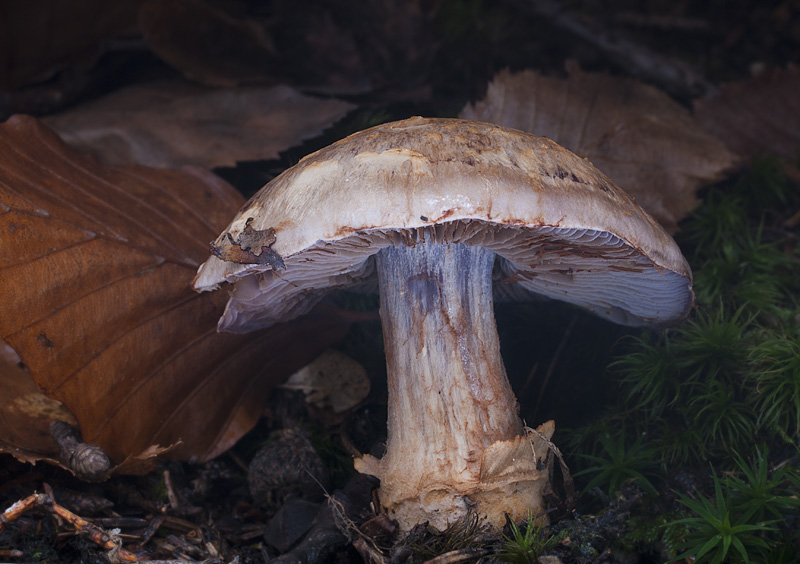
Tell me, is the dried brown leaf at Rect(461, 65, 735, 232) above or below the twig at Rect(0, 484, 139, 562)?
above

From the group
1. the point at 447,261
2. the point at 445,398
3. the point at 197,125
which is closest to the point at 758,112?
the point at 447,261

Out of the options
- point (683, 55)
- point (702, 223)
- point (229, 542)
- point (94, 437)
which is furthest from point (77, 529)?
point (683, 55)

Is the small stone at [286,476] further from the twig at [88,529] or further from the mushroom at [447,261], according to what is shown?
the twig at [88,529]

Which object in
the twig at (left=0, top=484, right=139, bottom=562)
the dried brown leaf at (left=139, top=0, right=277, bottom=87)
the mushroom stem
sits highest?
the dried brown leaf at (left=139, top=0, right=277, bottom=87)

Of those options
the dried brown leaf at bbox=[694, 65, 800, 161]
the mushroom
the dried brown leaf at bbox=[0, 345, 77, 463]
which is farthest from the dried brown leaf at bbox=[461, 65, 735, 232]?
the dried brown leaf at bbox=[0, 345, 77, 463]

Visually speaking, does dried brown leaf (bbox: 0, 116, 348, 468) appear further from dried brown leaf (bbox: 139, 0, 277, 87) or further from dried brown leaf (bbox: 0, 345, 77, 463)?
dried brown leaf (bbox: 139, 0, 277, 87)

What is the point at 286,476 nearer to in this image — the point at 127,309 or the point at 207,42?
the point at 127,309
